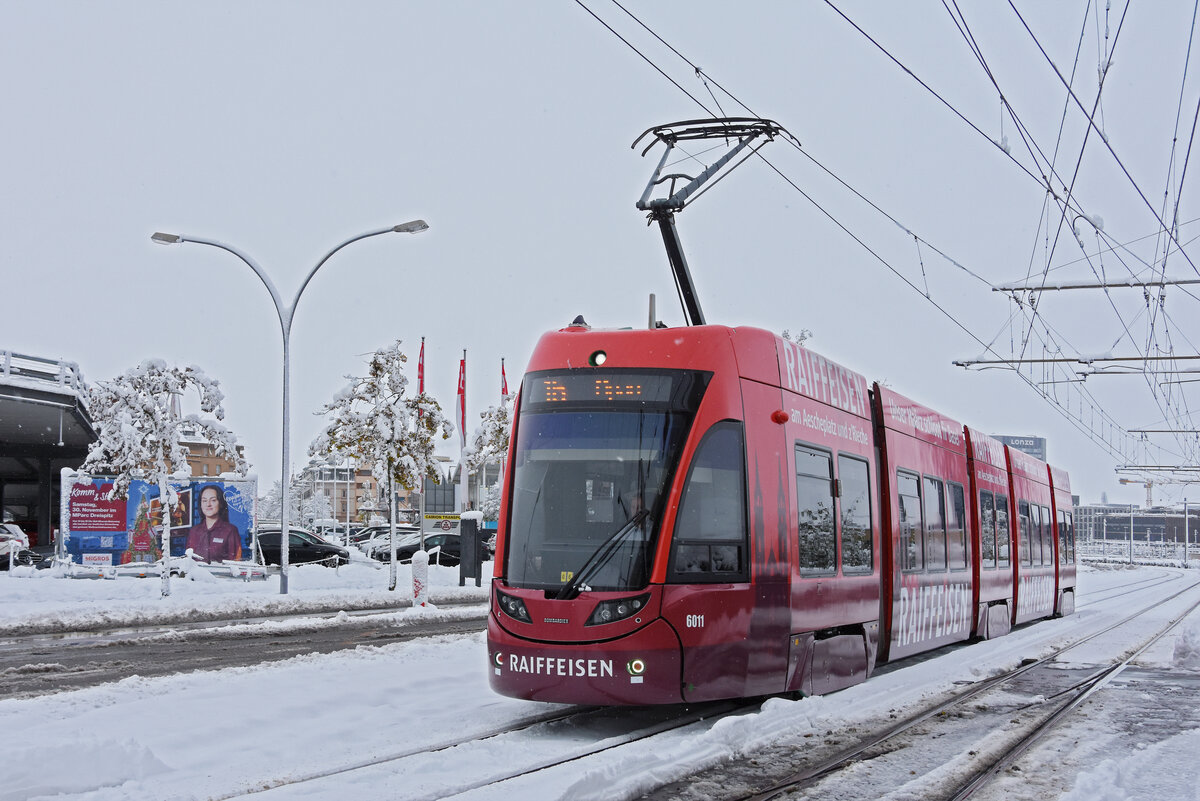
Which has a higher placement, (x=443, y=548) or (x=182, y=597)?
(x=443, y=548)

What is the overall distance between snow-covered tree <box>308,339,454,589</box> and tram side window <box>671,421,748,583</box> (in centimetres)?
1815

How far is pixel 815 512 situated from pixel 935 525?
3.87 meters

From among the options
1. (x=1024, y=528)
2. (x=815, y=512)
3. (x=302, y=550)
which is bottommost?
(x=302, y=550)

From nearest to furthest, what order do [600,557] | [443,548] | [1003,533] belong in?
[600,557] → [1003,533] → [443,548]

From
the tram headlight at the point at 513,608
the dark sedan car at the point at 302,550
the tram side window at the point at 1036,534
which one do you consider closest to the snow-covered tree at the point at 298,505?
the dark sedan car at the point at 302,550

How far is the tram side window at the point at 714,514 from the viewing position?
831 cm

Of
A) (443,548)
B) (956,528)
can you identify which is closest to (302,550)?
(443,548)

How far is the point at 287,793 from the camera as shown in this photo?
6.09m

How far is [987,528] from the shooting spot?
15.7m

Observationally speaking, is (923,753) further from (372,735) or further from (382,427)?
(382,427)

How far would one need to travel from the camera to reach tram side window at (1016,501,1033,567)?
18.0 metres

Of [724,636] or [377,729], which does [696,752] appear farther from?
[377,729]

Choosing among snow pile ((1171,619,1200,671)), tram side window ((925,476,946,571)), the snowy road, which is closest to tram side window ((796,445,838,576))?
tram side window ((925,476,946,571))

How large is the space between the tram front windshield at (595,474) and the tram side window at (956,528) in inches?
252
